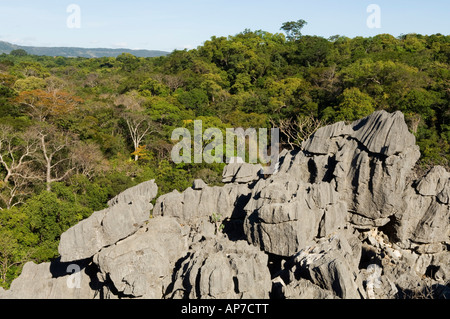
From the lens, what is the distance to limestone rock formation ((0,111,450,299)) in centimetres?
1033

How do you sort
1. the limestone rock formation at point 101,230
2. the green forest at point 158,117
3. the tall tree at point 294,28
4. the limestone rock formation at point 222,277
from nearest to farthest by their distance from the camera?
the limestone rock formation at point 222,277, the limestone rock formation at point 101,230, the green forest at point 158,117, the tall tree at point 294,28

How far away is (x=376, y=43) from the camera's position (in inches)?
1980

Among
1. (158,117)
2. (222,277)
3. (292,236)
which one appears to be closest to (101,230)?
(222,277)

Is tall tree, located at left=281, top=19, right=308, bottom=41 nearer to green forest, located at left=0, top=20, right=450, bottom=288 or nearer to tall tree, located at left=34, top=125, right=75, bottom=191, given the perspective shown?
green forest, located at left=0, top=20, right=450, bottom=288

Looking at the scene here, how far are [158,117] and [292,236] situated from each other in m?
23.7

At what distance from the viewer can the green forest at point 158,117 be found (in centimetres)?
1902

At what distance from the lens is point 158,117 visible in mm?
32719

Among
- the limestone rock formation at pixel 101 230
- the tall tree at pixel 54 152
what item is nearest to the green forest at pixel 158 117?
the tall tree at pixel 54 152

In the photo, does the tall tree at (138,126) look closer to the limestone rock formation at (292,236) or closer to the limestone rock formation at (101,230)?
the limestone rock formation at (292,236)

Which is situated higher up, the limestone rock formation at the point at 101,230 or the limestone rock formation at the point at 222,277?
the limestone rock formation at the point at 101,230

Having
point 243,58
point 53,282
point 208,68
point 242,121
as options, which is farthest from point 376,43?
point 53,282

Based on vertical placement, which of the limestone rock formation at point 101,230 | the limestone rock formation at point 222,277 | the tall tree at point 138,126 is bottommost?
the limestone rock formation at point 222,277

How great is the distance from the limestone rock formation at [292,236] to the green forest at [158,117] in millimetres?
5418

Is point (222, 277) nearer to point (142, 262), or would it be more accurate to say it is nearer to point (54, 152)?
point (142, 262)
